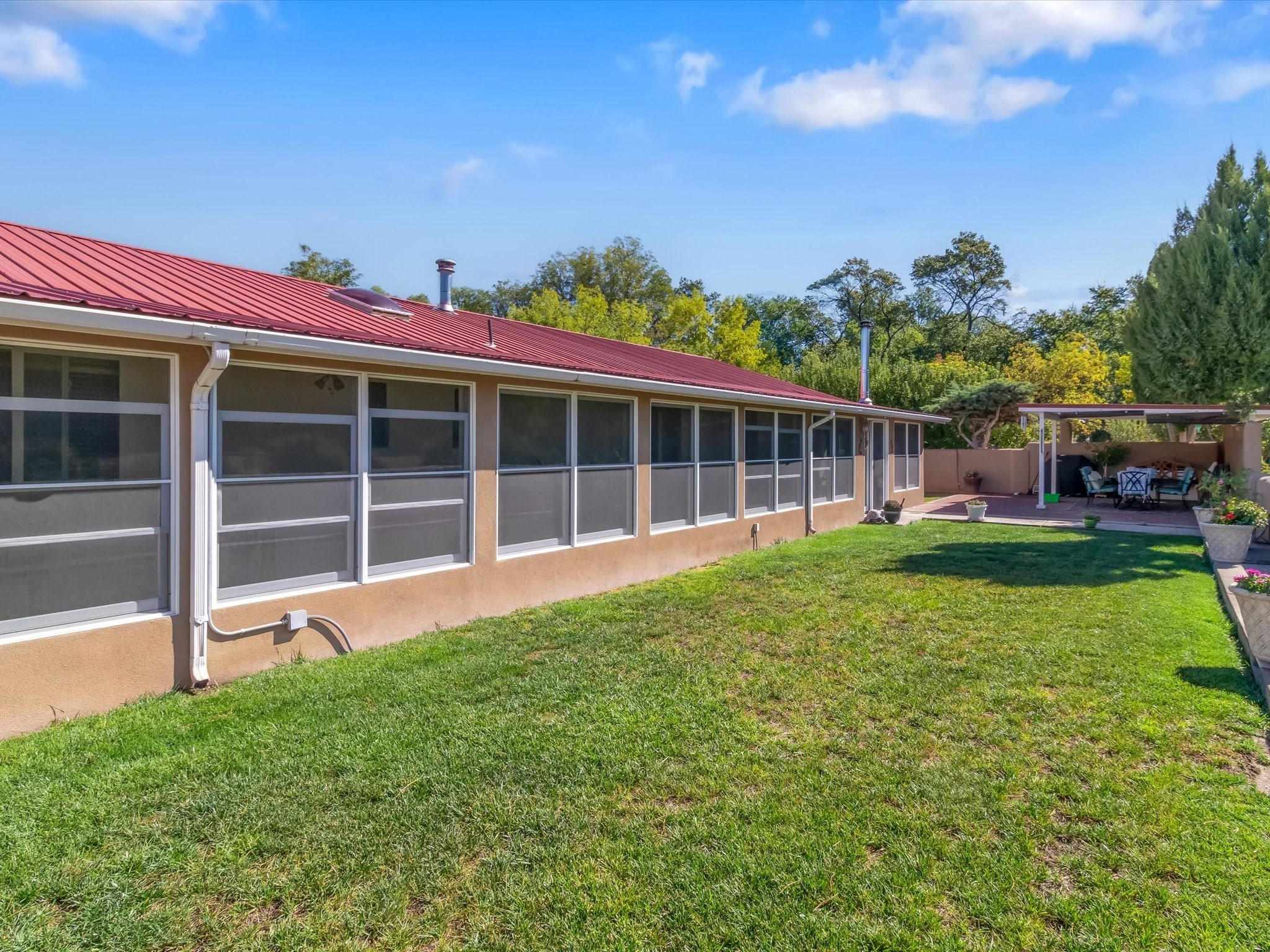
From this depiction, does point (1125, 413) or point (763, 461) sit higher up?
point (1125, 413)

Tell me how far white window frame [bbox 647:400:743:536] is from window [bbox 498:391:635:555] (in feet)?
1.64

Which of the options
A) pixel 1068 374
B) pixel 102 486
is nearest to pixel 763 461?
pixel 102 486

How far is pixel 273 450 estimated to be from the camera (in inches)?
210

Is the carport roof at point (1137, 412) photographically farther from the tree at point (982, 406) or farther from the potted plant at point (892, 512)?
the potted plant at point (892, 512)

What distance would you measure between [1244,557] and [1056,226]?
810 centimetres

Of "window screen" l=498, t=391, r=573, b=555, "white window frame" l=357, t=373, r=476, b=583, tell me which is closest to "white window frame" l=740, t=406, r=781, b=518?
"window screen" l=498, t=391, r=573, b=555

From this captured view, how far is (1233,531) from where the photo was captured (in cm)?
932

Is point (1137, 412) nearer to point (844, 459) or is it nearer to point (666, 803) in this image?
point (844, 459)

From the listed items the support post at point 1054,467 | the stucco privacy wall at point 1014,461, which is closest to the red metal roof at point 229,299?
the support post at point 1054,467

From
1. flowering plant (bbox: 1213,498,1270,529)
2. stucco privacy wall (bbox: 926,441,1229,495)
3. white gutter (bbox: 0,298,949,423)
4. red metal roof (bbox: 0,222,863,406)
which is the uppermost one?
red metal roof (bbox: 0,222,863,406)

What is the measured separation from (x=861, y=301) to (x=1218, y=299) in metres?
33.4

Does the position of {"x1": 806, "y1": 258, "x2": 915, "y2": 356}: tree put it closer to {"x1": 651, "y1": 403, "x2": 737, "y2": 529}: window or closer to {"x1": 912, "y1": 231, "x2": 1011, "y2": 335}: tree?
{"x1": 912, "y1": 231, "x2": 1011, "y2": 335}: tree

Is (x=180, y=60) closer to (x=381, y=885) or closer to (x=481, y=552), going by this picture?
(x=481, y=552)

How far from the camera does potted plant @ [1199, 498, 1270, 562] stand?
30.6 ft
